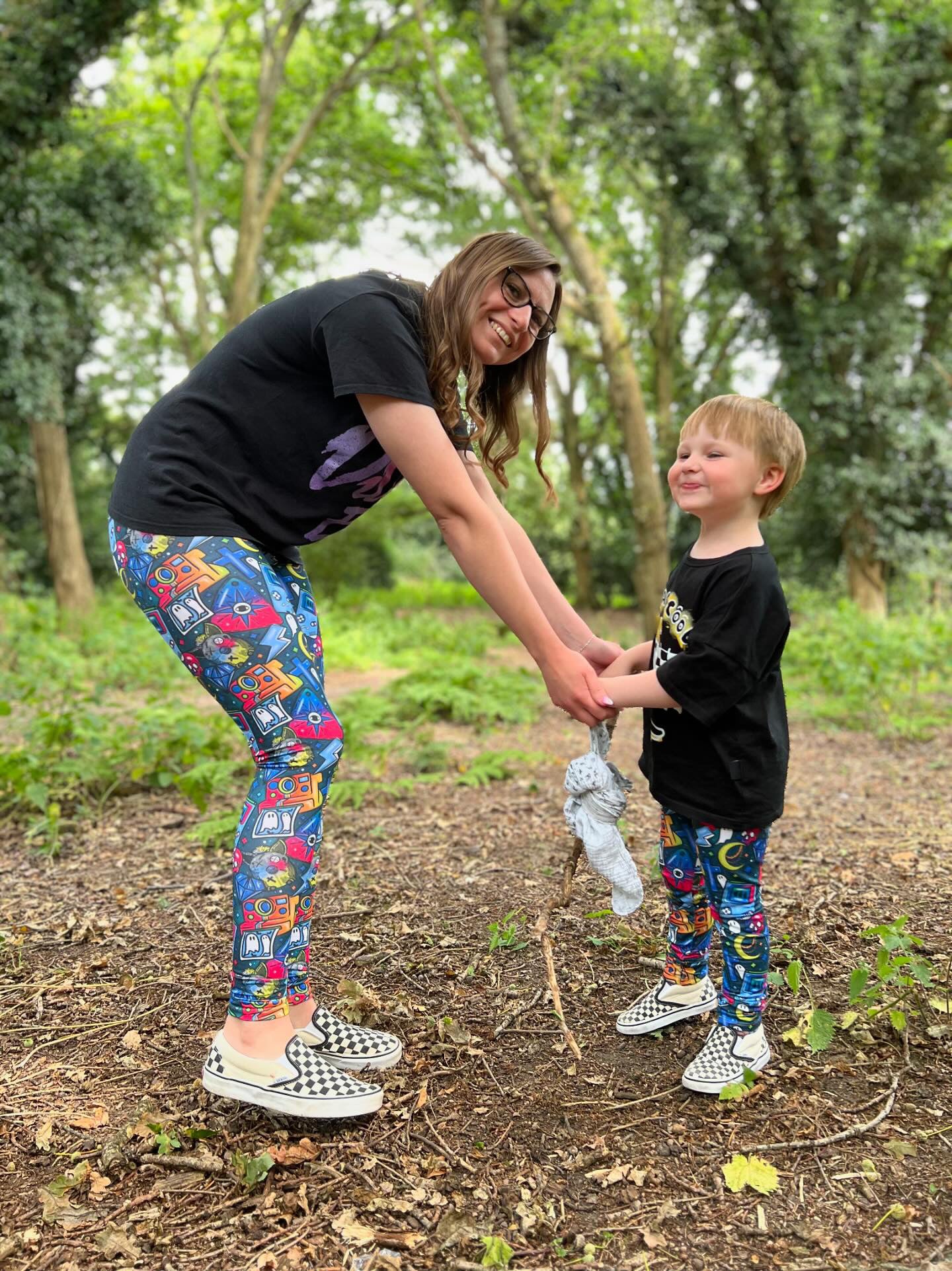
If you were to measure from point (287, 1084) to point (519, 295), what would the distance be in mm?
1744

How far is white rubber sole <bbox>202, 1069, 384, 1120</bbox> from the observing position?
2.05 metres

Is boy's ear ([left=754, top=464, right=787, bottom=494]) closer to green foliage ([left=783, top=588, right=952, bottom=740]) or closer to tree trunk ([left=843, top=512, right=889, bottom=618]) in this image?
green foliage ([left=783, top=588, right=952, bottom=740])

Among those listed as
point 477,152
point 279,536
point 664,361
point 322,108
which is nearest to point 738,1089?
point 279,536

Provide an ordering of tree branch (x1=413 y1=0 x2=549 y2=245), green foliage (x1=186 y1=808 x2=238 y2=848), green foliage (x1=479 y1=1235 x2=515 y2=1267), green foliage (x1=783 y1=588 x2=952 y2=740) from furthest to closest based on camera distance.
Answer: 1. tree branch (x1=413 y1=0 x2=549 y2=245)
2. green foliage (x1=783 y1=588 x2=952 y2=740)
3. green foliage (x1=186 y1=808 x2=238 y2=848)
4. green foliage (x1=479 y1=1235 x2=515 y2=1267)

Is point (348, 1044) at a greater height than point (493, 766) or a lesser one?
greater

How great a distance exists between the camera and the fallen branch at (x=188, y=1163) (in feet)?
6.67

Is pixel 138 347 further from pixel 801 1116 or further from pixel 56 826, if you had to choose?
pixel 801 1116

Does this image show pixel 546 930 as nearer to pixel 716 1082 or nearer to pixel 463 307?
pixel 716 1082

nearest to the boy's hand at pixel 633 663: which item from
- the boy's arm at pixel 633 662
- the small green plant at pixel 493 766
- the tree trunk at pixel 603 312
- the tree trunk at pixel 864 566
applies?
the boy's arm at pixel 633 662

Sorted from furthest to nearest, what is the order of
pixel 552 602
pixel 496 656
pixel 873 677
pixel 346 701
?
pixel 496 656 → pixel 873 677 → pixel 346 701 → pixel 552 602

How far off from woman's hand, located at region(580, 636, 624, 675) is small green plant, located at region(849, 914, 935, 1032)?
89 cm

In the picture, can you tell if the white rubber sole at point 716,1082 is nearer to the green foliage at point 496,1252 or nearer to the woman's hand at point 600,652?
the green foliage at point 496,1252

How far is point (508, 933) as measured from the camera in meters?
2.98

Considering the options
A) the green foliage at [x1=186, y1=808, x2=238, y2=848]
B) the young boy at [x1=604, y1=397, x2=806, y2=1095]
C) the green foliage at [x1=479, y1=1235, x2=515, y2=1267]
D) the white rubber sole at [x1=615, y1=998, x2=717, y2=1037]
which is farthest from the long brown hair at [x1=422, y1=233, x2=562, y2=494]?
the green foliage at [x1=186, y1=808, x2=238, y2=848]
